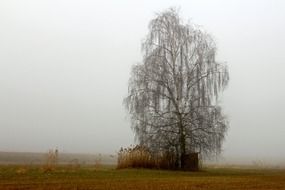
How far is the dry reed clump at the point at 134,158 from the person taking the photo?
36.2m

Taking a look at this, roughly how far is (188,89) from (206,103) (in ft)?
5.86

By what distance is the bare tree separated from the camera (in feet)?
124

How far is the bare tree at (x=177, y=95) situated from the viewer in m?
37.9

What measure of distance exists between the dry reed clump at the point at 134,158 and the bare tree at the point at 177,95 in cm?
119

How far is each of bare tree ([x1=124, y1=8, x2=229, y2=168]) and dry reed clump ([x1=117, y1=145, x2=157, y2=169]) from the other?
1.19m

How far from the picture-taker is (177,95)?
1534 inches

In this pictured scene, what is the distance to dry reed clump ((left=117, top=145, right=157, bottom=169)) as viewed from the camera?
36219mm

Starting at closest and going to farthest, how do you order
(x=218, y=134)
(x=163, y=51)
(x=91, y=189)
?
(x=91, y=189) → (x=218, y=134) → (x=163, y=51)

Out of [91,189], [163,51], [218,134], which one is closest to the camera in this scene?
[91,189]

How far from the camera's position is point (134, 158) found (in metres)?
36.3

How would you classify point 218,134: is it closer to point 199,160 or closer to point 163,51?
point 199,160

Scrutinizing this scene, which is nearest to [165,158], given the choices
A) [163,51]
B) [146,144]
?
[146,144]

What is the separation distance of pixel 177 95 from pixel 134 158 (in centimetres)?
624

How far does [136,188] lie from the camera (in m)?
18.5
